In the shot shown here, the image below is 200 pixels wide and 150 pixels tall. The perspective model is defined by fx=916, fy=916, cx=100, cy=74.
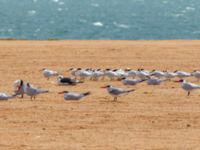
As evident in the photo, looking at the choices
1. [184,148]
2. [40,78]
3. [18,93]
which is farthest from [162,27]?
[184,148]

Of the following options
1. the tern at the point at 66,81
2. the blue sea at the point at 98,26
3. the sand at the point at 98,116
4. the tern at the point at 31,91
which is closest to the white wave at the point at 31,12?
the blue sea at the point at 98,26

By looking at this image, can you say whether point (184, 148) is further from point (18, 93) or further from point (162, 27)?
point (162, 27)

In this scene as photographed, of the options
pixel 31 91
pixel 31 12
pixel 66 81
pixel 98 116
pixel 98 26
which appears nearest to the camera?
pixel 98 116

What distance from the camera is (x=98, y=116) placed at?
19719 millimetres

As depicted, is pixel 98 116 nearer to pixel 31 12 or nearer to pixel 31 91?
pixel 31 91

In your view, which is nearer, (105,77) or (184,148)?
(184,148)

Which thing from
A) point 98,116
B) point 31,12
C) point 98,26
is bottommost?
point 98,26

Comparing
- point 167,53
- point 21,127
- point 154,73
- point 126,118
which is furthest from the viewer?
point 167,53

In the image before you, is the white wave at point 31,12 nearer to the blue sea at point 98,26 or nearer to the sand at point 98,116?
the blue sea at point 98,26

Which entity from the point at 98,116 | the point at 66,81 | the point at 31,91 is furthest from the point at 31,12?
the point at 98,116

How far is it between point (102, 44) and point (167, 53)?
4.53 meters

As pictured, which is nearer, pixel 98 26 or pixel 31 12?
pixel 98 26

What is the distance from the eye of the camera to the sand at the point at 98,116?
16.5 metres

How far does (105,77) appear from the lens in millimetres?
27859
